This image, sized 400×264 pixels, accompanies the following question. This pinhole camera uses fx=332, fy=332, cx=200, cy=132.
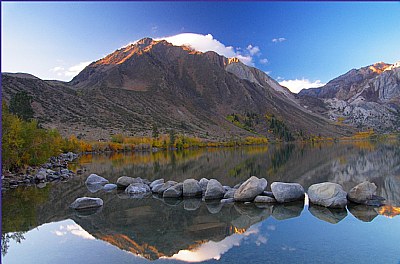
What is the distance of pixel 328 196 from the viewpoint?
789 inches

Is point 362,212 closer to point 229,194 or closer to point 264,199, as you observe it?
point 264,199

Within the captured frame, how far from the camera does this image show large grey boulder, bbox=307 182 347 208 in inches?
771

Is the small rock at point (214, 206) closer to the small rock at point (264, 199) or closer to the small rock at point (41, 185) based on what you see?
the small rock at point (264, 199)

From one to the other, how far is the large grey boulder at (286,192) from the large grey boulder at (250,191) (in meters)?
0.91

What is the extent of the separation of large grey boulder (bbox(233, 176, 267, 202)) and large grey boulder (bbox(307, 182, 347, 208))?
3.23m

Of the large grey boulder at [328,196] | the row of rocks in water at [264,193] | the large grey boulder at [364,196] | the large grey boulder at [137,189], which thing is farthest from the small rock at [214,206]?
the large grey boulder at [364,196]

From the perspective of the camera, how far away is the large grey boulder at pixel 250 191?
21625 millimetres

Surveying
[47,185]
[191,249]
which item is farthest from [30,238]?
[47,185]

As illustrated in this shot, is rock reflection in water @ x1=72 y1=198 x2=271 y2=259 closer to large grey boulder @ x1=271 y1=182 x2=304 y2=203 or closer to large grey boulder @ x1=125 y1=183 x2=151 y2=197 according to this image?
large grey boulder @ x1=271 y1=182 x2=304 y2=203

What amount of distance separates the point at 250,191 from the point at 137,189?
363 inches

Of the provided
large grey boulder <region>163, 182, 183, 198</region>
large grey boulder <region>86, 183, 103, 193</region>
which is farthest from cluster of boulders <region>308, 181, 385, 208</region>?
large grey boulder <region>86, 183, 103, 193</region>

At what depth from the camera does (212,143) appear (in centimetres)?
11781

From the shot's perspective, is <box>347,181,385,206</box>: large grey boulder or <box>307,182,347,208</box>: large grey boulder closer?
<box>307,182,347,208</box>: large grey boulder

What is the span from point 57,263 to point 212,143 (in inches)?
4177
